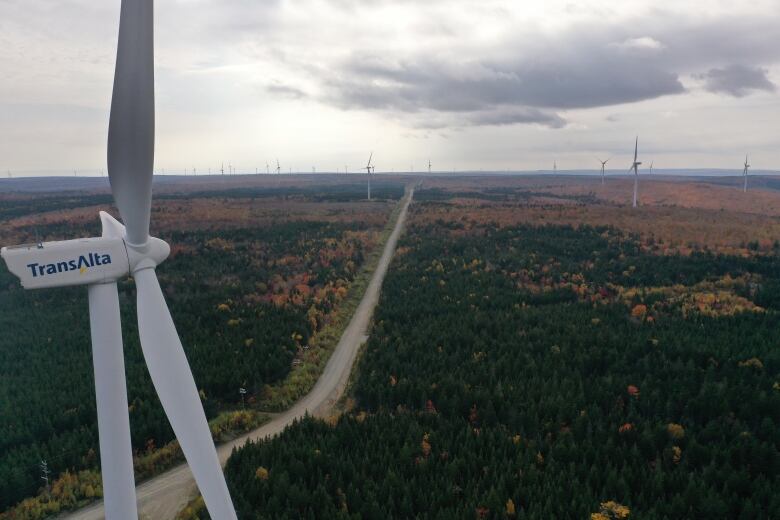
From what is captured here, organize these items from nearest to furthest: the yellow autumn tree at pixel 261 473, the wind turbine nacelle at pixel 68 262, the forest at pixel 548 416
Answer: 1. the wind turbine nacelle at pixel 68 262
2. the forest at pixel 548 416
3. the yellow autumn tree at pixel 261 473

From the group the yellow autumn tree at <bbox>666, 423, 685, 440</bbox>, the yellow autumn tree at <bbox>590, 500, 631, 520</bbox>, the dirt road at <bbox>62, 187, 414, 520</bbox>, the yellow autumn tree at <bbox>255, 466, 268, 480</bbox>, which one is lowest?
the dirt road at <bbox>62, 187, 414, 520</bbox>

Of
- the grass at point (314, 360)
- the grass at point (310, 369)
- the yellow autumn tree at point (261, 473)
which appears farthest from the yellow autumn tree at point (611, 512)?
the grass at point (314, 360)

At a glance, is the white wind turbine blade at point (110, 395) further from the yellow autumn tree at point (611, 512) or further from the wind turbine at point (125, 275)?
the yellow autumn tree at point (611, 512)

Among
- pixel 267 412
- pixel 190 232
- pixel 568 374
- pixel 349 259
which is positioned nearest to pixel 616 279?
pixel 568 374

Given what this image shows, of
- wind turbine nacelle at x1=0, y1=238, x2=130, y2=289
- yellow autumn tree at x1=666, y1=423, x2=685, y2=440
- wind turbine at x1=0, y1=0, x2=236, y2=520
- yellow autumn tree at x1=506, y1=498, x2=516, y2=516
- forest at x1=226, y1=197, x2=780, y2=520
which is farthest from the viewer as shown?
yellow autumn tree at x1=666, y1=423, x2=685, y2=440

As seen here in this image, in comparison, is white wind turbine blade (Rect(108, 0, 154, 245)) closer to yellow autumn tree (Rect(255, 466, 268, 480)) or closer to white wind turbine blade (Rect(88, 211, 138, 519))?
white wind turbine blade (Rect(88, 211, 138, 519))

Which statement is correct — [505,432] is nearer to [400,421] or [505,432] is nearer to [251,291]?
[400,421]

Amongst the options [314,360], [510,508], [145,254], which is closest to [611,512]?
[510,508]

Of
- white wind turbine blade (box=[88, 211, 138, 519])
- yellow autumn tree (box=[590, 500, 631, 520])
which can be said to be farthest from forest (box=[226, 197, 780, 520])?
white wind turbine blade (box=[88, 211, 138, 519])
